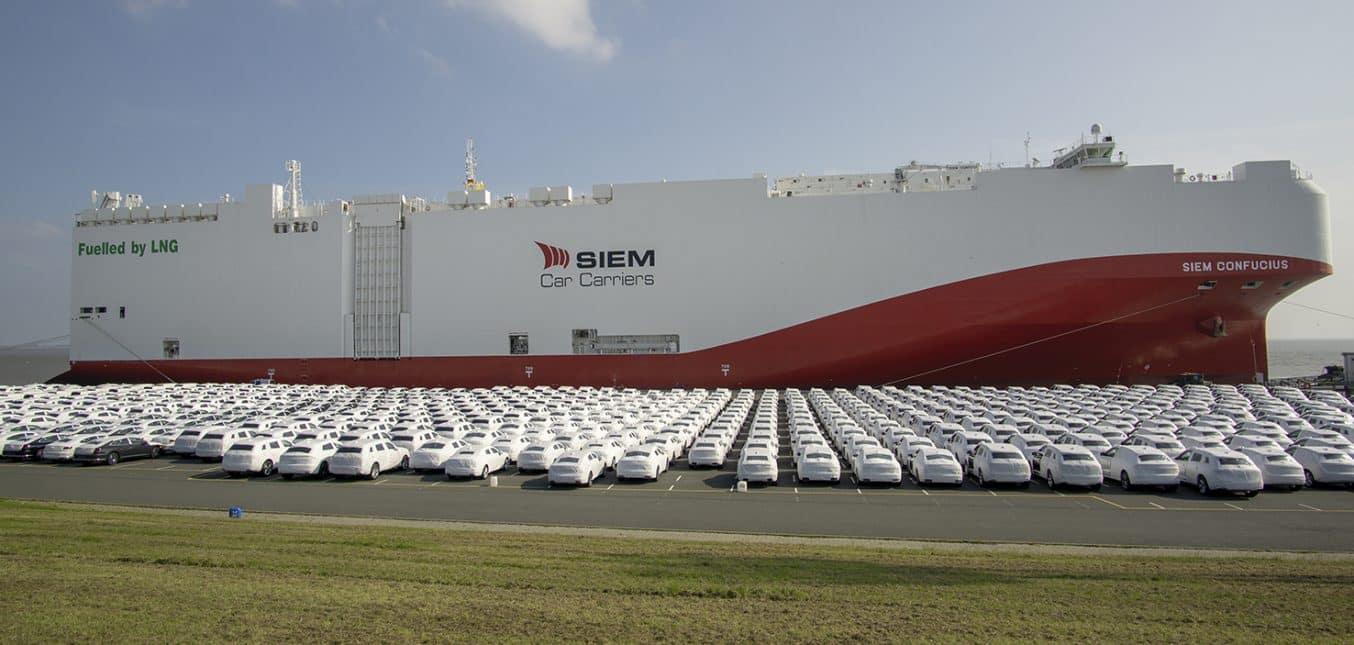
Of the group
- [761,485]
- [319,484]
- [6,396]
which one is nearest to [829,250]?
[761,485]

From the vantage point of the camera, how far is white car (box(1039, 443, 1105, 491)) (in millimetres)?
21438

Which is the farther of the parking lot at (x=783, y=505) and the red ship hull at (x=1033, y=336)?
the red ship hull at (x=1033, y=336)

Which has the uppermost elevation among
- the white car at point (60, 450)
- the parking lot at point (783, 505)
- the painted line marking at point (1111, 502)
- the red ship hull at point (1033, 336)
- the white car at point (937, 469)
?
the red ship hull at point (1033, 336)

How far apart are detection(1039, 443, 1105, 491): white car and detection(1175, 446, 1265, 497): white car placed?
222cm

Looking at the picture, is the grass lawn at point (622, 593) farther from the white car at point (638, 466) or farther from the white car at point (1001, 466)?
the white car at point (638, 466)

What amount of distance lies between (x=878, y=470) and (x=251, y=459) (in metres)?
19.0

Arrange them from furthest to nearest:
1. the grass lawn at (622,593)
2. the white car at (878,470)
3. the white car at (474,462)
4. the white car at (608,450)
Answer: the white car at (608,450) < the white car at (474,462) < the white car at (878,470) < the grass lawn at (622,593)

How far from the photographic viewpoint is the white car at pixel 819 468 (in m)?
22.5

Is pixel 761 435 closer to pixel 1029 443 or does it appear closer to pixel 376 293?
pixel 1029 443

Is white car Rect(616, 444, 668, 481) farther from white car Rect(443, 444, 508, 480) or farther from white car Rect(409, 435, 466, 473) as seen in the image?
white car Rect(409, 435, 466, 473)

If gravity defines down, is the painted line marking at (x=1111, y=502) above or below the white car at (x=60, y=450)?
below

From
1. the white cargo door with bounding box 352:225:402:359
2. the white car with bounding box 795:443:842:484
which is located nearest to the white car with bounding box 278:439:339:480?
the white car with bounding box 795:443:842:484

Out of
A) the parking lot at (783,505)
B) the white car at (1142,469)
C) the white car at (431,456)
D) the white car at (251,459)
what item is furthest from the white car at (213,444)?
the white car at (1142,469)

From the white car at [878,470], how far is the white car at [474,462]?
11.0 m
